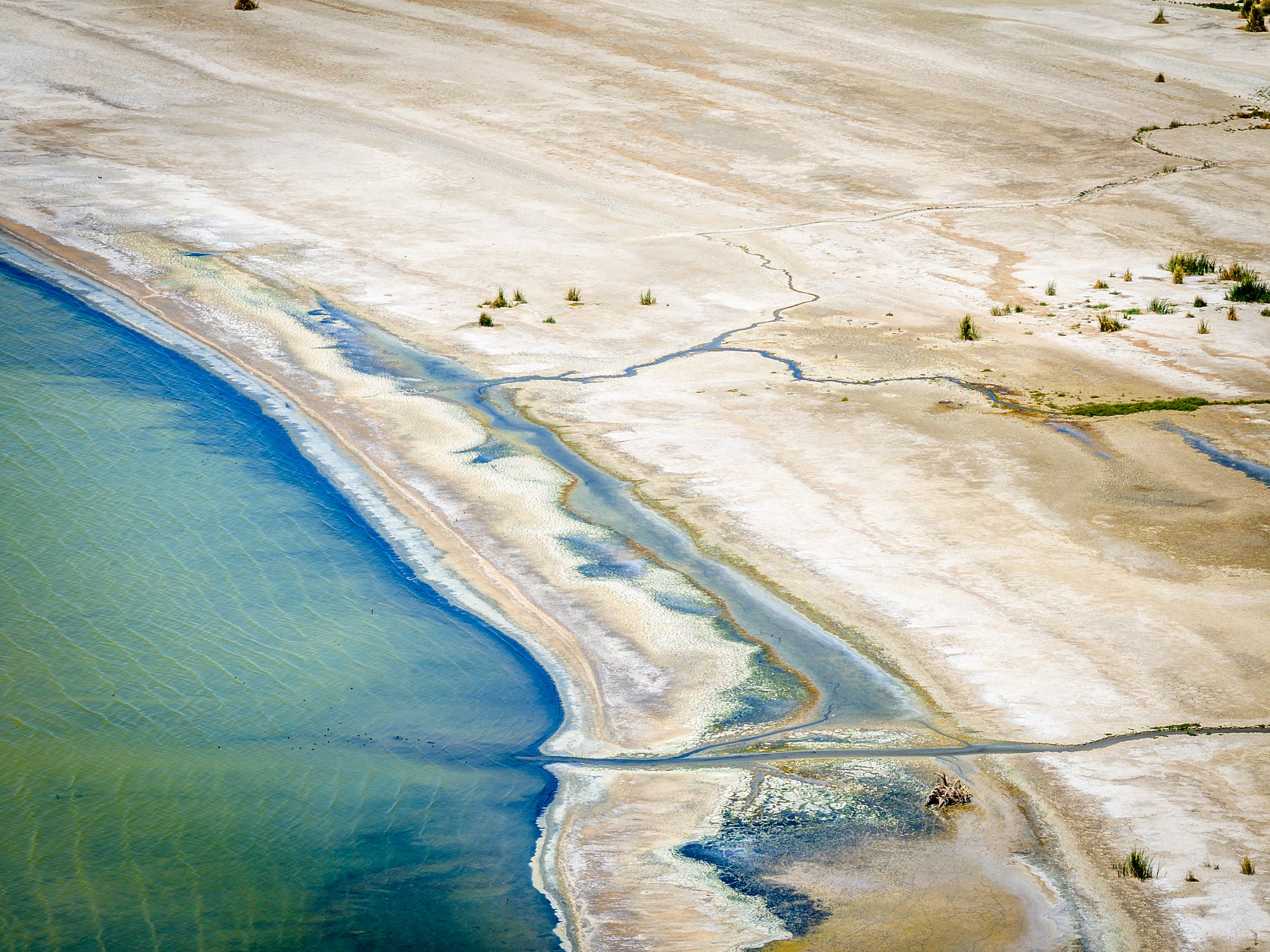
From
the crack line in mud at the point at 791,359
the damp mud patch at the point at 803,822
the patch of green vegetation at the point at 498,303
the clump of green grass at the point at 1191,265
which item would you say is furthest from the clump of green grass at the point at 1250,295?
the damp mud patch at the point at 803,822

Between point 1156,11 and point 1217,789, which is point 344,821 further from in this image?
point 1156,11

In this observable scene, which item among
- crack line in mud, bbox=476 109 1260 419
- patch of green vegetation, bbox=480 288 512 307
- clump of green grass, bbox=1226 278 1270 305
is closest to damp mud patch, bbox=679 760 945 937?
crack line in mud, bbox=476 109 1260 419

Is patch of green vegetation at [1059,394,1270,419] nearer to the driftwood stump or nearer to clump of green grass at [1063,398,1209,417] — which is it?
clump of green grass at [1063,398,1209,417]

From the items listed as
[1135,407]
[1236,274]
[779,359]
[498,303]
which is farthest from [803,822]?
[1236,274]

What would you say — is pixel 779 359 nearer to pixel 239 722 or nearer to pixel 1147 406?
pixel 1147 406

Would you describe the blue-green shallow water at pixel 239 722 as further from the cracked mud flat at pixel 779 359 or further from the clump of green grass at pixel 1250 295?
the clump of green grass at pixel 1250 295
